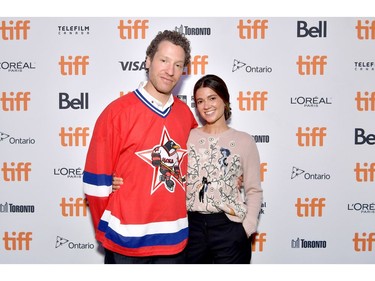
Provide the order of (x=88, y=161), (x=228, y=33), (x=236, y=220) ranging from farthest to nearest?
(x=228, y=33) < (x=236, y=220) < (x=88, y=161)

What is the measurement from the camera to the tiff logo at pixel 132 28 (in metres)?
2.06

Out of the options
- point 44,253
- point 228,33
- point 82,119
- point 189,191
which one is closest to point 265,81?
point 228,33

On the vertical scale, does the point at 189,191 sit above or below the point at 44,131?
below

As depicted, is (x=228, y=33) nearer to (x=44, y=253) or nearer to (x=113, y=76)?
(x=113, y=76)

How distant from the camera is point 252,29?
2.07 meters

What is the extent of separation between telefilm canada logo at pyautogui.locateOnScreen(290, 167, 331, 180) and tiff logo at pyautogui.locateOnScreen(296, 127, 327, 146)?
6.9 inches

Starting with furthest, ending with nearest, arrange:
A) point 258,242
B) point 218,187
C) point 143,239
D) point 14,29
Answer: point 258,242
point 14,29
point 218,187
point 143,239

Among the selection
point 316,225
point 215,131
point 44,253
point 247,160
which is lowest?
point 44,253

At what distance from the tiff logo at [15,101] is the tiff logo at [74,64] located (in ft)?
0.96

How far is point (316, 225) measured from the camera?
85.1 inches

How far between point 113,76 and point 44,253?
1.25 m

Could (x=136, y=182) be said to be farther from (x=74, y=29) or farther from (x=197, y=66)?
(x=74, y=29)

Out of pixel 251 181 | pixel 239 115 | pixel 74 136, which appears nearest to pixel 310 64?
pixel 239 115

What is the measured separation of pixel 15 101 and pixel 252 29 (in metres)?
1.57
